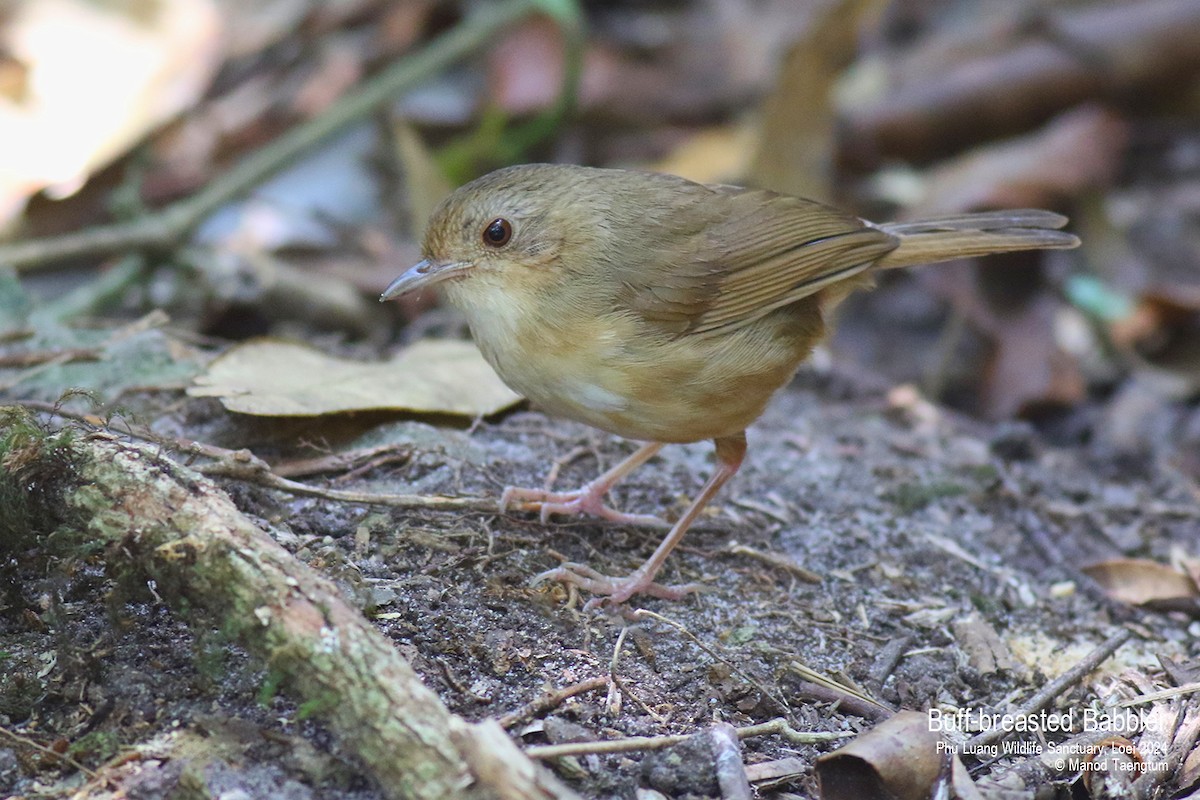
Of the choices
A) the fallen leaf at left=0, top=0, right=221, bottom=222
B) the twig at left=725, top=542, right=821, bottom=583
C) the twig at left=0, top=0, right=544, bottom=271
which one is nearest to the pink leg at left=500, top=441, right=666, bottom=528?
the twig at left=725, top=542, right=821, bottom=583

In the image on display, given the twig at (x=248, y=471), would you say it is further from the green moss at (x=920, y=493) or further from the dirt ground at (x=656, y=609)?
the green moss at (x=920, y=493)

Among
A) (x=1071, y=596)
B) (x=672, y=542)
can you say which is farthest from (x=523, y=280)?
(x=1071, y=596)

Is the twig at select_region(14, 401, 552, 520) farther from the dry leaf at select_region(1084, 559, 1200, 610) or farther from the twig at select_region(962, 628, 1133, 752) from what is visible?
the dry leaf at select_region(1084, 559, 1200, 610)

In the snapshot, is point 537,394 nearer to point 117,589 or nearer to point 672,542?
point 672,542

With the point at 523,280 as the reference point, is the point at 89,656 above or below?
below

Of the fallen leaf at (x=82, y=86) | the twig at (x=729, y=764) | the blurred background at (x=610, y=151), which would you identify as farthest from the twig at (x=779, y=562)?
the fallen leaf at (x=82, y=86)
